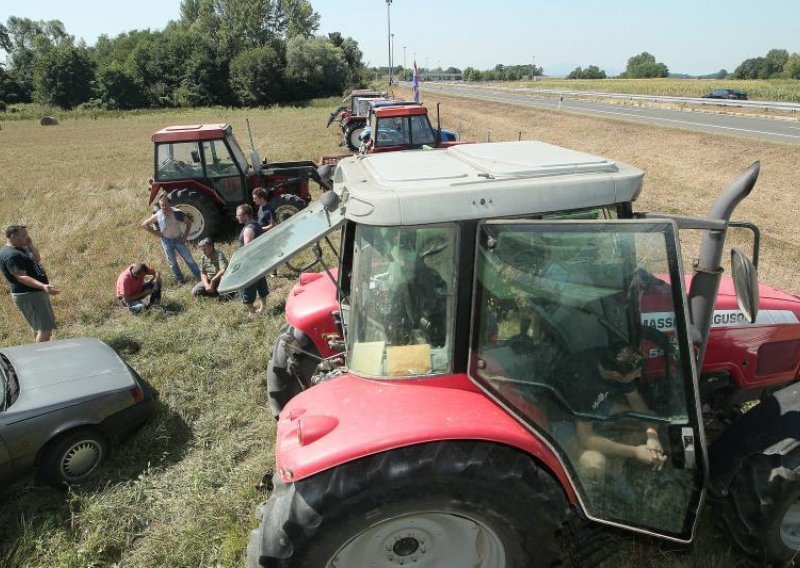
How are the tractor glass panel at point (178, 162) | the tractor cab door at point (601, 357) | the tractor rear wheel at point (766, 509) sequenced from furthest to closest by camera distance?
the tractor glass panel at point (178, 162)
the tractor rear wheel at point (766, 509)
the tractor cab door at point (601, 357)

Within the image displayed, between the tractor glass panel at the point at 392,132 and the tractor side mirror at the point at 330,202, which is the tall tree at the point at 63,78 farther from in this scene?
the tractor side mirror at the point at 330,202

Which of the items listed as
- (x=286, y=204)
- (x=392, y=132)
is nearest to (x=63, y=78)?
(x=392, y=132)

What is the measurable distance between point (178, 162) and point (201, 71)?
53.9m

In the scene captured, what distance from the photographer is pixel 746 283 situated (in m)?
Answer: 2.07

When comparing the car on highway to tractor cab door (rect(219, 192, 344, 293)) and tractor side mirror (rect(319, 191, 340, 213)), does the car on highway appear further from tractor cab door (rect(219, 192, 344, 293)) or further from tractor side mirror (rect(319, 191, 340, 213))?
tractor side mirror (rect(319, 191, 340, 213))

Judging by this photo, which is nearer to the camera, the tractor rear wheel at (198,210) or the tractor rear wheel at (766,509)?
the tractor rear wheel at (766,509)

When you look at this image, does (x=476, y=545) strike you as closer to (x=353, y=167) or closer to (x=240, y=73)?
(x=353, y=167)

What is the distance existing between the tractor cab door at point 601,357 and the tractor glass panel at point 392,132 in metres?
10.7

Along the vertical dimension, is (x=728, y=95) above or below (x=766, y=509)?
above

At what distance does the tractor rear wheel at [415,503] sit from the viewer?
1.92m

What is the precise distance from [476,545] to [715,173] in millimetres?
13224

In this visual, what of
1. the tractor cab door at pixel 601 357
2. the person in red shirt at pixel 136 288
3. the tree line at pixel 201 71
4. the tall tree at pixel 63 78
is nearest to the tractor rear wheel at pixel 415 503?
the tractor cab door at pixel 601 357

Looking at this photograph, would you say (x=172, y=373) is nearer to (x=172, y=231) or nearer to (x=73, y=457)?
(x=73, y=457)

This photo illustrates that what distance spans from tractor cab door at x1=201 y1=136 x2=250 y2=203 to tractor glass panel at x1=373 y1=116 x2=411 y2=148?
13.4ft
